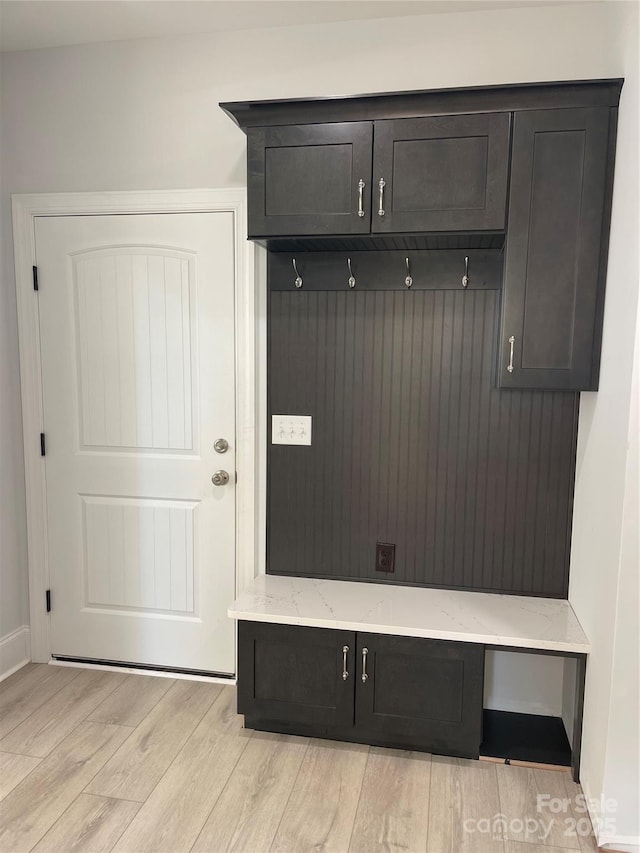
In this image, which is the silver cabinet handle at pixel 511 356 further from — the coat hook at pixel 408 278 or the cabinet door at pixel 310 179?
the cabinet door at pixel 310 179

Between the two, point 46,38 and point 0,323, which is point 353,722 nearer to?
point 0,323

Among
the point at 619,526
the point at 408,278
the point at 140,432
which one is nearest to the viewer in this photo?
the point at 619,526

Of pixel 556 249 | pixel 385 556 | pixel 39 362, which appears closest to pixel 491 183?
pixel 556 249

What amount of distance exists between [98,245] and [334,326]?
109 cm

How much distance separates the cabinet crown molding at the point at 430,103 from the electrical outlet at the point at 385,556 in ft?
5.26

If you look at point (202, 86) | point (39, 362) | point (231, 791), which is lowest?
point (231, 791)

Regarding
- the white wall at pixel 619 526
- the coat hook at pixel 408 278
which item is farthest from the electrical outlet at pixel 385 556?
the coat hook at pixel 408 278

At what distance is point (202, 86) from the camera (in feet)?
7.95

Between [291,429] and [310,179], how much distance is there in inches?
38.3

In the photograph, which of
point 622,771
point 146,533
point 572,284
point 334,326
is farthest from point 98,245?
point 622,771

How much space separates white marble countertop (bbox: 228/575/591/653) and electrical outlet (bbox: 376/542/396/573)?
3.1 inches

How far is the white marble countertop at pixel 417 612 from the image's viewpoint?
6.77 ft

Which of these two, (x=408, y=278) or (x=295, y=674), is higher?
(x=408, y=278)

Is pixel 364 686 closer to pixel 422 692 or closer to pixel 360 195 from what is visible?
pixel 422 692
